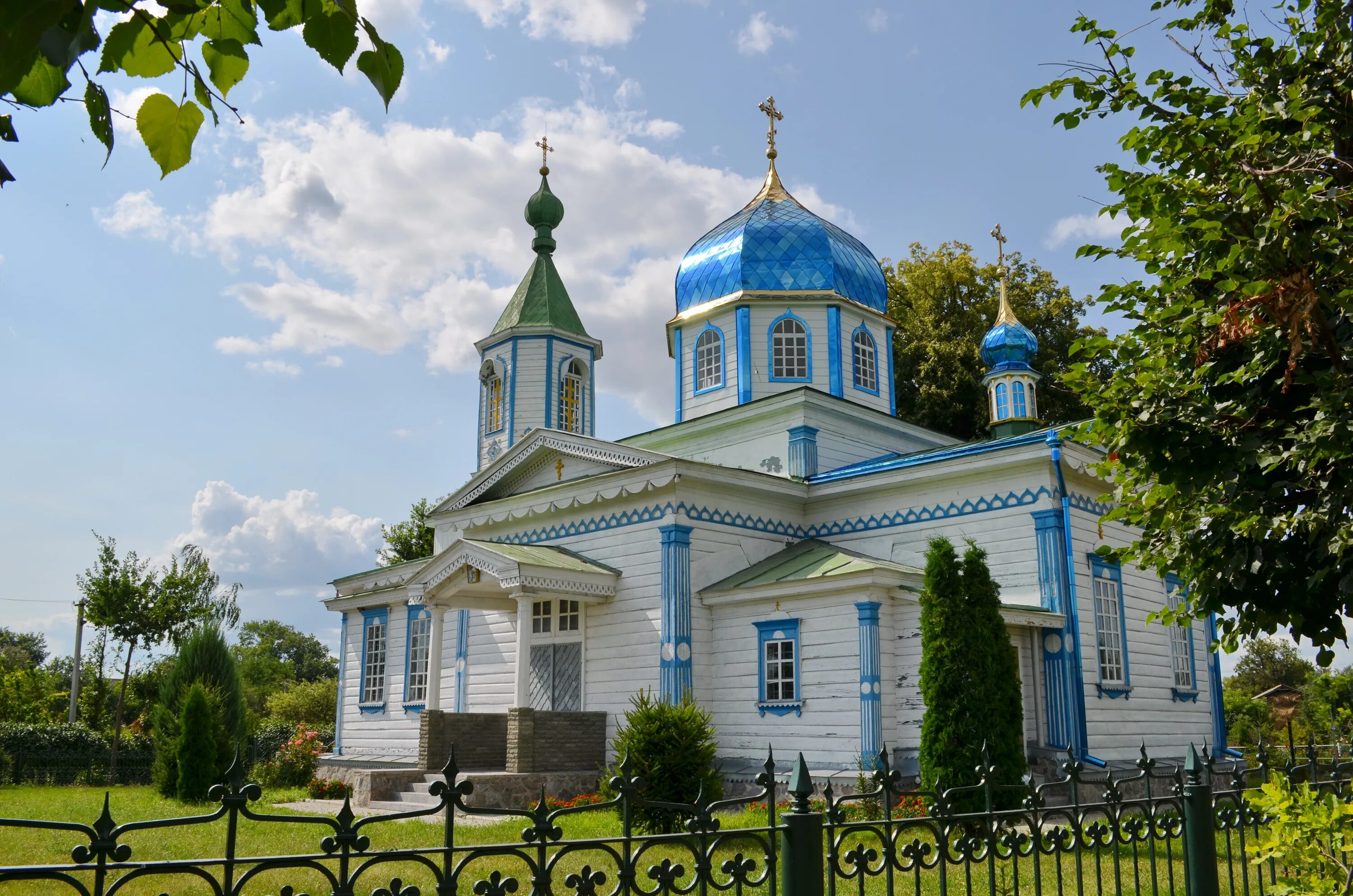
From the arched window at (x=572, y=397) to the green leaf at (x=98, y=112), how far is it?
21.6 m

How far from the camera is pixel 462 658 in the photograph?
59.7 feet

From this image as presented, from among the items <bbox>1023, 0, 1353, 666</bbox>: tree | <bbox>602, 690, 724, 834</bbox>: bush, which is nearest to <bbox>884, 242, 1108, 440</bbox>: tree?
<bbox>602, 690, 724, 834</bbox>: bush

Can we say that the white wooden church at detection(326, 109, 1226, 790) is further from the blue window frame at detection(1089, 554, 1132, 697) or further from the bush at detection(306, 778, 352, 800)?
the bush at detection(306, 778, 352, 800)

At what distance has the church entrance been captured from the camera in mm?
16219

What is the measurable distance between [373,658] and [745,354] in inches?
365

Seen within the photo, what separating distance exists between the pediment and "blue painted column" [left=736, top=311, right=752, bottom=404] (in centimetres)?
239

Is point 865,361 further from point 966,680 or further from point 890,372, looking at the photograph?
point 966,680

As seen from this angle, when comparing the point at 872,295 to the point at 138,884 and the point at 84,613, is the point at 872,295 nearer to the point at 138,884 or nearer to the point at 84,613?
the point at 138,884

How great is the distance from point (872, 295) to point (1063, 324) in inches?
403

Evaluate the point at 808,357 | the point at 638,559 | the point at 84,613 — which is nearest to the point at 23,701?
the point at 84,613

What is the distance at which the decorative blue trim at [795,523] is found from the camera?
48.3 feet

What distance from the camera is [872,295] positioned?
20.2 m

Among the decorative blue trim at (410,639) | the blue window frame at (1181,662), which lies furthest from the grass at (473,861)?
the blue window frame at (1181,662)

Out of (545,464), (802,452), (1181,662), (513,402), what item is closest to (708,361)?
(802,452)
